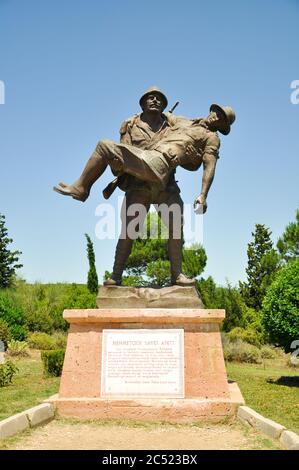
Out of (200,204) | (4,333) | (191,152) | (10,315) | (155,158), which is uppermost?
(191,152)

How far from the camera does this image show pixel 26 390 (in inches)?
317

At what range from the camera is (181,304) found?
16.6 feet

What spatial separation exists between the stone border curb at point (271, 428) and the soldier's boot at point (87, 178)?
3.03 metres

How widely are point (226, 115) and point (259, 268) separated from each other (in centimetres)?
1808

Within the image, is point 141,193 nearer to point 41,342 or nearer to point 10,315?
point 10,315

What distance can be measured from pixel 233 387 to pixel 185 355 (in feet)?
3.79

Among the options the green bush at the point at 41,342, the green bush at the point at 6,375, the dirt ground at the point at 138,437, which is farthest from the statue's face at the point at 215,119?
the green bush at the point at 41,342

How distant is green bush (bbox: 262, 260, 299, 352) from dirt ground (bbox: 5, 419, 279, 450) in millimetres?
5821

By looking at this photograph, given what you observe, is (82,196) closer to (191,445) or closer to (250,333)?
(191,445)

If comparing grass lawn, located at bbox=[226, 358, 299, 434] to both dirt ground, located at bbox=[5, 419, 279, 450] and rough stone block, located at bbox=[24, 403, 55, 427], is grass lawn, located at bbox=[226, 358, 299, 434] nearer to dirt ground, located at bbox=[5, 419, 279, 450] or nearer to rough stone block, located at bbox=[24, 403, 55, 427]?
dirt ground, located at bbox=[5, 419, 279, 450]

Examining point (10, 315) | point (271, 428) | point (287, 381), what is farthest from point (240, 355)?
point (271, 428)

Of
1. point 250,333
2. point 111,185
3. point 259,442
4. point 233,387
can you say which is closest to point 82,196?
point 111,185

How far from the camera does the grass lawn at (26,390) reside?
250 inches

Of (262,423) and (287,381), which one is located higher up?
(262,423)
